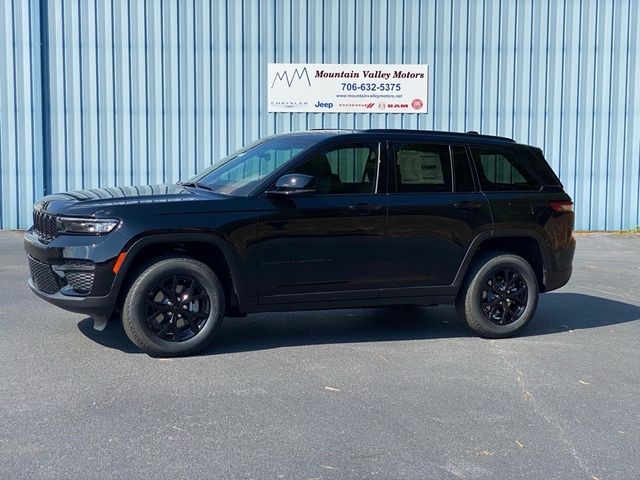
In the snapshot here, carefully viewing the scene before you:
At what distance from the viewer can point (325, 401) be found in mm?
5125

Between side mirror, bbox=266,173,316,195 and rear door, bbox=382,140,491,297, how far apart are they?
83 cm

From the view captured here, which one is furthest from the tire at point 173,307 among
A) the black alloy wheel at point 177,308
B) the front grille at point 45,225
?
the front grille at point 45,225

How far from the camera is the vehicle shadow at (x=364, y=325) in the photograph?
21.8 ft

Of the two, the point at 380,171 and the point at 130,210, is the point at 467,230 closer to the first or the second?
the point at 380,171

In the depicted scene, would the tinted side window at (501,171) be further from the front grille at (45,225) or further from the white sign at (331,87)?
the white sign at (331,87)

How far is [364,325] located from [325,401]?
7.63 feet

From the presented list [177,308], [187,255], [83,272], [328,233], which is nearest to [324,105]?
[328,233]

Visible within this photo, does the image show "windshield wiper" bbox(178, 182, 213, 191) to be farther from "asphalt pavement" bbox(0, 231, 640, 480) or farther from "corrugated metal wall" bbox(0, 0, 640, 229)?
"corrugated metal wall" bbox(0, 0, 640, 229)

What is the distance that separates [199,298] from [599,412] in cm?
308

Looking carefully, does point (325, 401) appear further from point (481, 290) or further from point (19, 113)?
point (19, 113)

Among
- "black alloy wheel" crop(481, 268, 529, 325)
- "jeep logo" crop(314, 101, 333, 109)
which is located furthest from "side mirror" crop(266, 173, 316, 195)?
"jeep logo" crop(314, 101, 333, 109)

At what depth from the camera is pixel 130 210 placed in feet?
19.0

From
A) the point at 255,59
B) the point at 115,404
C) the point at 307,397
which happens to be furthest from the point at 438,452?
the point at 255,59

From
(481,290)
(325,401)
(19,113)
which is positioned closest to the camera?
(325,401)
